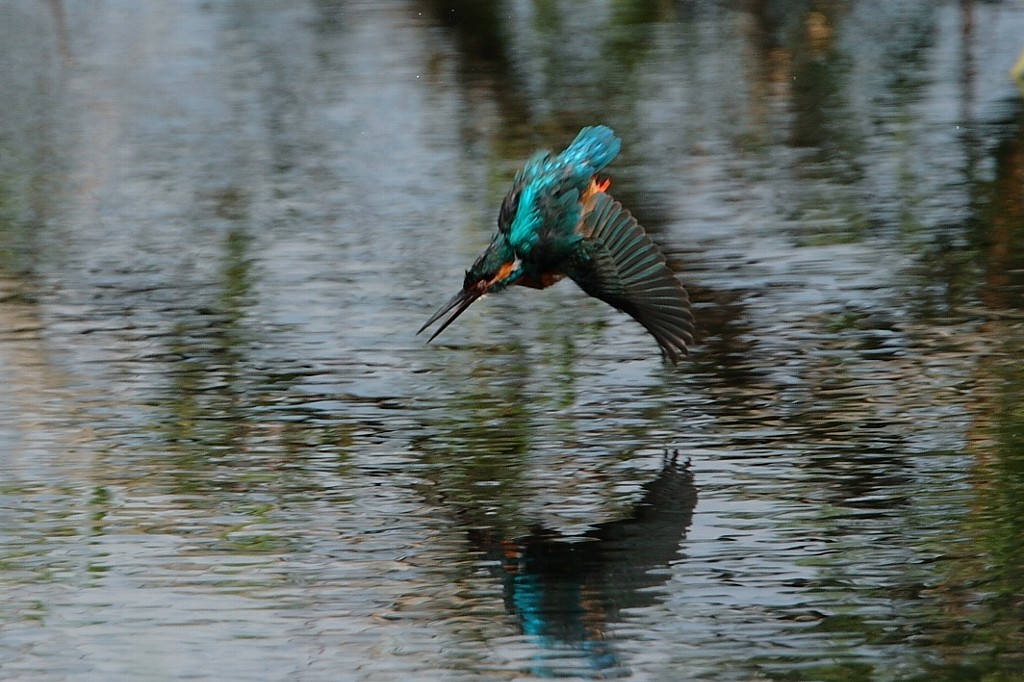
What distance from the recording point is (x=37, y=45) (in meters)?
12.9

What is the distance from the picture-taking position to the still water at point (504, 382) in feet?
16.0

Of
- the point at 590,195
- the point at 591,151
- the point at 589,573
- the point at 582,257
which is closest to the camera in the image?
the point at 589,573

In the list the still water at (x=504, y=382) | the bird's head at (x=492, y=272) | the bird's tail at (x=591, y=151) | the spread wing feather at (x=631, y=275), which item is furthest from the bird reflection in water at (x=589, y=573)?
the bird's tail at (x=591, y=151)

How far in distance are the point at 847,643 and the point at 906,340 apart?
2351mm

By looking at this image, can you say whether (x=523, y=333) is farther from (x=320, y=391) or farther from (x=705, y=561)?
(x=705, y=561)

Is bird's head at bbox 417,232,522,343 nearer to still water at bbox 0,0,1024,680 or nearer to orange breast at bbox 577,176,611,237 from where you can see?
orange breast at bbox 577,176,611,237

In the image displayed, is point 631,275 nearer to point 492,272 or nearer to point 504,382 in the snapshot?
point 492,272

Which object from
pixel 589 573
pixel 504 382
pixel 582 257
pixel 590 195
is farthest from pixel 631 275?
pixel 589 573

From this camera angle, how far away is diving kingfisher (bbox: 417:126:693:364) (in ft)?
20.2

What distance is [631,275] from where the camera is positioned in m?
6.16

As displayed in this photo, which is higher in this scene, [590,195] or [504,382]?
[590,195]

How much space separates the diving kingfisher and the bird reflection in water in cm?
67

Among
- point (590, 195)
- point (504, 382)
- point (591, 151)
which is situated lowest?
point (504, 382)

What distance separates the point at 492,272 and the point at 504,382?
0.55m
